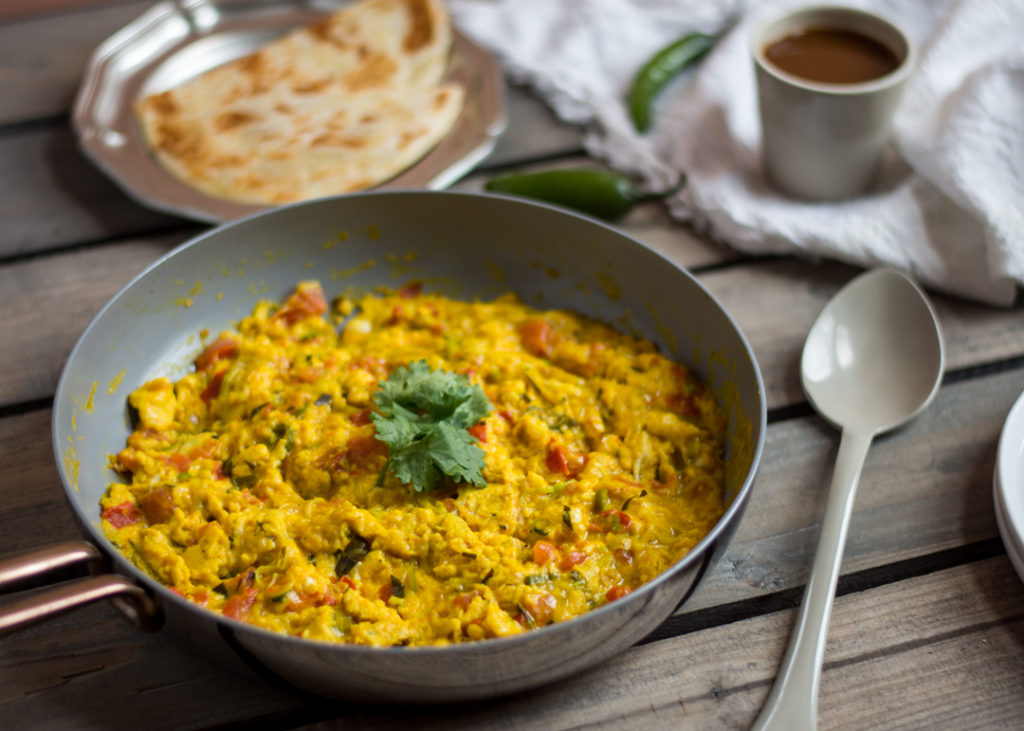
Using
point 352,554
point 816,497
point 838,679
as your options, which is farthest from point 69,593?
point 816,497

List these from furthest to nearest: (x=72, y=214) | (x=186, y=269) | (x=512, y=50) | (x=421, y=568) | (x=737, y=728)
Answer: (x=512, y=50) → (x=72, y=214) → (x=186, y=269) → (x=421, y=568) → (x=737, y=728)

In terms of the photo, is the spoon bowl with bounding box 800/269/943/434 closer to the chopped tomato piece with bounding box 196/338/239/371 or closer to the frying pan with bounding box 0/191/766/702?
the frying pan with bounding box 0/191/766/702

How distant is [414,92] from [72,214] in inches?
41.6

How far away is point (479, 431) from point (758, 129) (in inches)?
58.5

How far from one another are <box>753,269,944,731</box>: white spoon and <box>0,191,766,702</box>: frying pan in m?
0.24

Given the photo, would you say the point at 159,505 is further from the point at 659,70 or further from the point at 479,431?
the point at 659,70

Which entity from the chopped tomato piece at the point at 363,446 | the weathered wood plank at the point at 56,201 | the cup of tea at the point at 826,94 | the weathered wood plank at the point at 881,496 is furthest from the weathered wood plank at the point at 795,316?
the weathered wood plank at the point at 56,201

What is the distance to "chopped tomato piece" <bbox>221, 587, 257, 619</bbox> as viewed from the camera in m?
1.63

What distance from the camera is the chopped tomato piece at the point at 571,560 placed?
66.6 inches

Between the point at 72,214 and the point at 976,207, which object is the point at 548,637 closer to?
the point at 976,207

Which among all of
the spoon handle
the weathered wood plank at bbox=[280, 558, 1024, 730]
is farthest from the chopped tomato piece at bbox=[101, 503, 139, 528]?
the spoon handle

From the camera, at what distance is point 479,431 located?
1.90 metres

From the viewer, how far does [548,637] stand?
141 centimetres

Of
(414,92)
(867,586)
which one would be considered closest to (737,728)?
(867,586)
